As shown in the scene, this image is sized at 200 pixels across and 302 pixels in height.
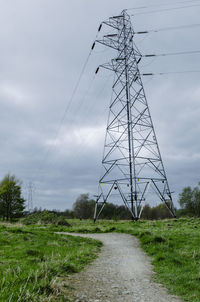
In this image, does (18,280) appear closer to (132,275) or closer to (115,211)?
(132,275)

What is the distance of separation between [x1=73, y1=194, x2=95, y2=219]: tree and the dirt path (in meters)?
62.8

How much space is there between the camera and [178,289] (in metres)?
5.09

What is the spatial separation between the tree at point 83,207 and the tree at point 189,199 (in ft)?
85.4

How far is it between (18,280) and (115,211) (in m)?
67.9

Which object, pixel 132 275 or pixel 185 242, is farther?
pixel 185 242

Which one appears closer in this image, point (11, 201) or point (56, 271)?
point (56, 271)

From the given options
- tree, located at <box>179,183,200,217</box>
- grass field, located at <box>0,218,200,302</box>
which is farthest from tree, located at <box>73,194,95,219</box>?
grass field, located at <box>0,218,200,302</box>

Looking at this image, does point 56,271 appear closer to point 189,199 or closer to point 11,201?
point 11,201

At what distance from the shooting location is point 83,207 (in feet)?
235

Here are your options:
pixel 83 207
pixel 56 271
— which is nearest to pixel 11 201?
pixel 83 207

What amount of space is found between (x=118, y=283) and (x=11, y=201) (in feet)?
136

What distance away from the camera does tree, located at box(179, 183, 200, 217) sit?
60900mm

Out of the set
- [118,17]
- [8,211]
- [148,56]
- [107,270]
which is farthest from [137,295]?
[8,211]

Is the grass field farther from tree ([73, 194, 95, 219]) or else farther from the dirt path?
tree ([73, 194, 95, 219])
